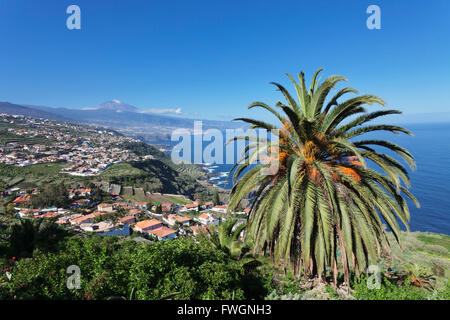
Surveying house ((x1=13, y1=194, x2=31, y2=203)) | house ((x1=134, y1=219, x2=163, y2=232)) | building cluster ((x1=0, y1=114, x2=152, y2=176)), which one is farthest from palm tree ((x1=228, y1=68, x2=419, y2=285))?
building cluster ((x1=0, y1=114, x2=152, y2=176))

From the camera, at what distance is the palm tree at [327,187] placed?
4.50 meters

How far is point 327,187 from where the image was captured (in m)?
4.40

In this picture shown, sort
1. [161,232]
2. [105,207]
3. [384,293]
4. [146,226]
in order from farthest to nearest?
1. [105,207]
2. [146,226]
3. [161,232]
4. [384,293]

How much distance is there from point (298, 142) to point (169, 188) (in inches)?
3535

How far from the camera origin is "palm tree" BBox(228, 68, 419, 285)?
4.50 metres

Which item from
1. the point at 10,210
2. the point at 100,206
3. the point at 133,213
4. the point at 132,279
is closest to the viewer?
the point at 132,279

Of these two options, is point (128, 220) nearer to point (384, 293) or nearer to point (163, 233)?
point (163, 233)

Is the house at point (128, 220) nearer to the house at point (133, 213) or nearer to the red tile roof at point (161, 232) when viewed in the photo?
the house at point (133, 213)

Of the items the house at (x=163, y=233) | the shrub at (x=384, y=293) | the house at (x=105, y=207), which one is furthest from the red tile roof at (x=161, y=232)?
the shrub at (x=384, y=293)

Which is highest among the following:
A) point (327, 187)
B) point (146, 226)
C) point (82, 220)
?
point (327, 187)

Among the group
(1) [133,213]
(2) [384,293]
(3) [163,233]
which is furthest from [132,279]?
(1) [133,213]
